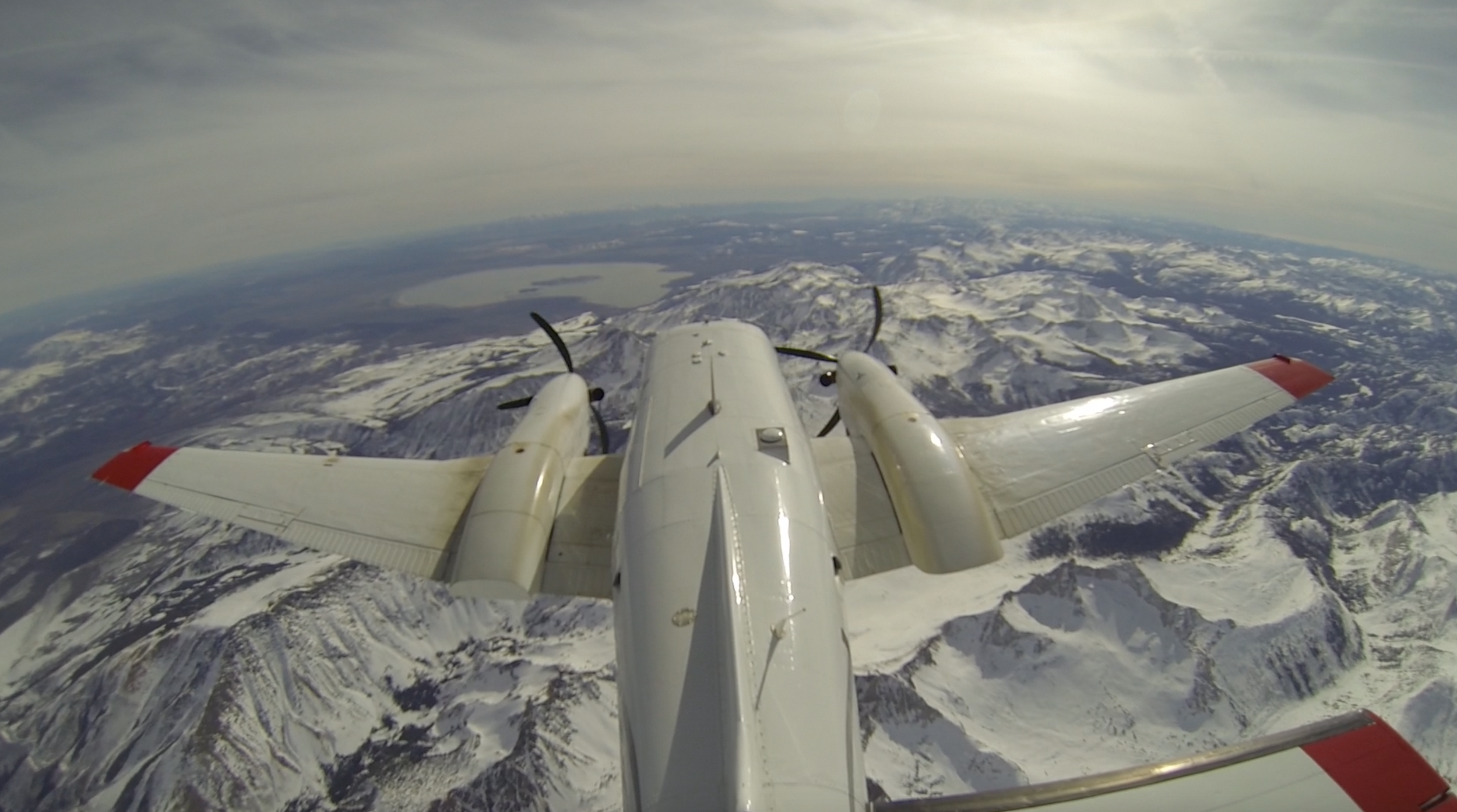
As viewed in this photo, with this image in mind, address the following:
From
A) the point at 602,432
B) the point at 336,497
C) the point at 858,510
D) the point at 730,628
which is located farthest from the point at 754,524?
the point at 336,497

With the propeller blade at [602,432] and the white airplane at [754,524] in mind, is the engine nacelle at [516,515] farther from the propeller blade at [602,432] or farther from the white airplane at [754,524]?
the propeller blade at [602,432]

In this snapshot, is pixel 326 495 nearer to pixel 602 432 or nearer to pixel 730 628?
pixel 602 432

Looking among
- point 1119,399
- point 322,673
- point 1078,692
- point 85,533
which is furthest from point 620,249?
point 1119,399

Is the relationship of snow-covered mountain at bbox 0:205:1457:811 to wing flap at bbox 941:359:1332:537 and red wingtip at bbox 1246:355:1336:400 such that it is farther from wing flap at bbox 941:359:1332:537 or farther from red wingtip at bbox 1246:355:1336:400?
red wingtip at bbox 1246:355:1336:400

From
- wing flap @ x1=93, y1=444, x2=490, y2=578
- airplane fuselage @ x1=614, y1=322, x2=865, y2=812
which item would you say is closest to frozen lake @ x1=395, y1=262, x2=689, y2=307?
wing flap @ x1=93, y1=444, x2=490, y2=578

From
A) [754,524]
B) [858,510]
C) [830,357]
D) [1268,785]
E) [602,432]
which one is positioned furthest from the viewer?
[830,357]

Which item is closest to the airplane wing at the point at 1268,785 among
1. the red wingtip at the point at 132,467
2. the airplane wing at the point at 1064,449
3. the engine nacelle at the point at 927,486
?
the engine nacelle at the point at 927,486

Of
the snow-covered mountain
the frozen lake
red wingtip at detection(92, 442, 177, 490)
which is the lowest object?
the snow-covered mountain
